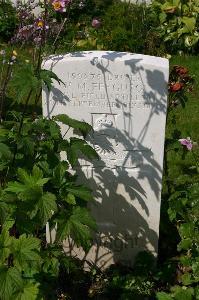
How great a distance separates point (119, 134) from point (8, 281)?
1.27 meters

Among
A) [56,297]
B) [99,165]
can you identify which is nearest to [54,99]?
[99,165]

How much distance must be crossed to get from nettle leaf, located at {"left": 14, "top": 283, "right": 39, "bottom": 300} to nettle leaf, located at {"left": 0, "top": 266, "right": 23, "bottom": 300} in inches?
4.1

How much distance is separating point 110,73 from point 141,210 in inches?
37.7

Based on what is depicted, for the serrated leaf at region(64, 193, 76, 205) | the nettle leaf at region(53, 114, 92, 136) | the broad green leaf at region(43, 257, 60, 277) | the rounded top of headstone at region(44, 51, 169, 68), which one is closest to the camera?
the serrated leaf at region(64, 193, 76, 205)

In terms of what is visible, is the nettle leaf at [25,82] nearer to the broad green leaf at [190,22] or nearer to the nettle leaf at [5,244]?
the nettle leaf at [5,244]

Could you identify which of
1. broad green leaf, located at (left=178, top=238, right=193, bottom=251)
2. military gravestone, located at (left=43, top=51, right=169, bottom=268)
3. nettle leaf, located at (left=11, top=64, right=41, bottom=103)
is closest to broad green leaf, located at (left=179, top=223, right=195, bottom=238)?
broad green leaf, located at (left=178, top=238, right=193, bottom=251)

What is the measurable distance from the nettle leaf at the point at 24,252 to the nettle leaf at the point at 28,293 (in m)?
0.13

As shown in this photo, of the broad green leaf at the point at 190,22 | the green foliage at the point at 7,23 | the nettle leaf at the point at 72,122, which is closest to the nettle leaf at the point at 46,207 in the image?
the nettle leaf at the point at 72,122

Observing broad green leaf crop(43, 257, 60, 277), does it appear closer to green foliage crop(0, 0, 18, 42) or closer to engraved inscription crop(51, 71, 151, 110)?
engraved inscription crop(51, 71, 151, 110)

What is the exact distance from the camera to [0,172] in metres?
3.24

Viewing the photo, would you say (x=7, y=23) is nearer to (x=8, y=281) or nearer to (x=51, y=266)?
(x=51, y=266)

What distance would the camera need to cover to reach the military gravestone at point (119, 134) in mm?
3322

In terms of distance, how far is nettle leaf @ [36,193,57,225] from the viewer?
273 cm

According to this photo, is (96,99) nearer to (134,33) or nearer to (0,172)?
(0,172)
